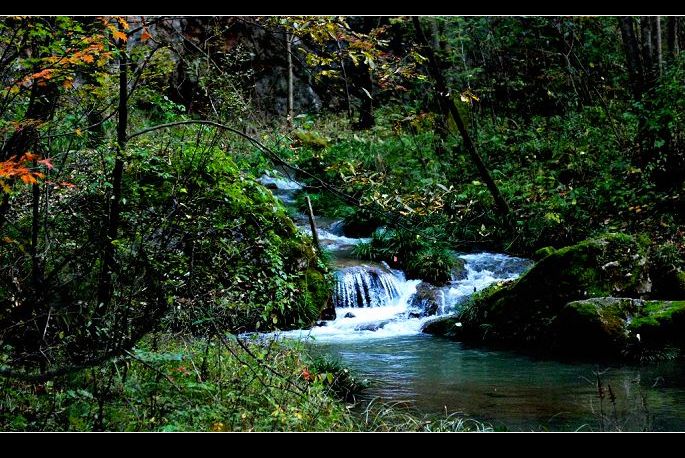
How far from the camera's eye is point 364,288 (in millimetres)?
10805

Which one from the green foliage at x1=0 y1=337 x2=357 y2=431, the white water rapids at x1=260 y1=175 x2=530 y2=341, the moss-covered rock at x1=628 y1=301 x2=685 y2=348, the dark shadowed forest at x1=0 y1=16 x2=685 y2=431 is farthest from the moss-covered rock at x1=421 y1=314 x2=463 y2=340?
the green foliage at x1=0 y1=337 x2=357 y2=431

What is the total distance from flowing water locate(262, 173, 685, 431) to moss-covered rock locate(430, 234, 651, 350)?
0.60m

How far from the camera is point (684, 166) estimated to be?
10570mm

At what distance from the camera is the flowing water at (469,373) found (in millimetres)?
5148

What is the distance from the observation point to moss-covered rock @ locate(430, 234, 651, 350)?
26.9 feet

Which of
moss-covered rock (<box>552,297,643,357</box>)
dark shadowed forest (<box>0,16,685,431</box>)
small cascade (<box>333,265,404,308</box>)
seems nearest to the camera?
dark shadowed forest (<box>0,16,685,431</box>)

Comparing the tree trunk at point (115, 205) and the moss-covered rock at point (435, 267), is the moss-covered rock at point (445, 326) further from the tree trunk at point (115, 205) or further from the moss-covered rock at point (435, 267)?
the tree trunk at point (115, 205)

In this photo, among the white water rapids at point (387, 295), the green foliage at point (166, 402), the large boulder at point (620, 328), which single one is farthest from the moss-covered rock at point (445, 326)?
the green foliage at point (166, 402)

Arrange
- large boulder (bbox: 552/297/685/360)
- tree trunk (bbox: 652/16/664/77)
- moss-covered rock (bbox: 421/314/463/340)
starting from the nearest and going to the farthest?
large boulder (bbox: 552/297/685/360)
moss-covered rock (bbox: 421/314/463/340)
tree trunk (bbox: 652/16/664/77)

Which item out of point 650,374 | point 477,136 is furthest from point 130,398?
point 477,136

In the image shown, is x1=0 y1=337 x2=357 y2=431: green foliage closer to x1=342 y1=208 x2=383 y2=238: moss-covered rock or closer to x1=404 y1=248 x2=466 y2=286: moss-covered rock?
x1=404 y1=248 x2=466 y2=286: moss-covered rock

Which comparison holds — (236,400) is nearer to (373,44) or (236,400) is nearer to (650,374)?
(373,44)

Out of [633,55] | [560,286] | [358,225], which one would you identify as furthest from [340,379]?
[633,55]

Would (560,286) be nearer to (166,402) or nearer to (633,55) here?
(166,402)
